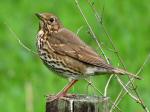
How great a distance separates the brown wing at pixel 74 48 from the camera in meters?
9.32

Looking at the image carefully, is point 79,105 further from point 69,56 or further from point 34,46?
point 34,46

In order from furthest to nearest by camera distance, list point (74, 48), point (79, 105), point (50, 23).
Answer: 1. point (50, 23)
2. point (74, 48)
3. point (79, 105)

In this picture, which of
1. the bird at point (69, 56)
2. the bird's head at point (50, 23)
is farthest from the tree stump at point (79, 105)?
the bird's head at point (50, 23)

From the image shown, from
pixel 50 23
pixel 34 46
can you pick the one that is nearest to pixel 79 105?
pixel 50 23

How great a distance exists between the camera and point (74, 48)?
9516 millimetres

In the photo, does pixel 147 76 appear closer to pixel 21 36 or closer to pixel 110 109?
pixel 21 36

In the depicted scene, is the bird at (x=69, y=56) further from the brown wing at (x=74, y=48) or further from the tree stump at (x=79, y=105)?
the tree stump at (x=79, y=105)

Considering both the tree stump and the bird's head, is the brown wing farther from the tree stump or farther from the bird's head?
the tree stump

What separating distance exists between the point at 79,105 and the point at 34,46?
5170 mm

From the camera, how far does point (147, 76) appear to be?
12664 millimetres

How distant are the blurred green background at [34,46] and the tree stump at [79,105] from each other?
88.9 inches

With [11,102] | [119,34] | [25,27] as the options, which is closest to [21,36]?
[25,27]

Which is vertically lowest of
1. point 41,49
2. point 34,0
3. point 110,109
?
point 110,109

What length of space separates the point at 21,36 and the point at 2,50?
1.38 feet
